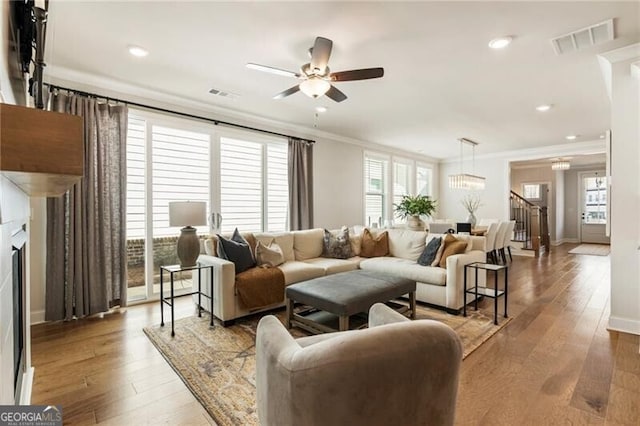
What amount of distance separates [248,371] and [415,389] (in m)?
1.65

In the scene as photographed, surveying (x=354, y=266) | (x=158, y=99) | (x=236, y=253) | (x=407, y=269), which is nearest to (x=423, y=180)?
(x=354, y=266)

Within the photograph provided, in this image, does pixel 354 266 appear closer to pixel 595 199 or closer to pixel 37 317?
pixel 37 317

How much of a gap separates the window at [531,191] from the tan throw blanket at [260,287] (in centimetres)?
1031

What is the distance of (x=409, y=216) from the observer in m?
5.61

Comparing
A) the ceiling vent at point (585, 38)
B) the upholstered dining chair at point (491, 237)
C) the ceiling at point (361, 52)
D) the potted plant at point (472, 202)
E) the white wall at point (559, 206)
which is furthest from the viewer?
the white wall at point (559, 206)

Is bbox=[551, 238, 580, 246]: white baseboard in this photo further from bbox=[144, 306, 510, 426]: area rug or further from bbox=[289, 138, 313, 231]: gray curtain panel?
bbox=[289, 138, 313, 231]: gray curtain panel

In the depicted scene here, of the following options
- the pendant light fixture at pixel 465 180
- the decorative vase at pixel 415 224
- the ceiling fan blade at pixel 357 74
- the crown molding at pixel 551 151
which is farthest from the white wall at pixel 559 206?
the ceiling fan blade at pixel 357 74

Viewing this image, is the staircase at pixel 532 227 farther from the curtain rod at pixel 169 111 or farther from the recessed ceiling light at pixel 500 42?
the curtain rod at pixel 169 111

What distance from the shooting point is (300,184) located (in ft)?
18.0

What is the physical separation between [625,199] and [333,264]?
3.05m

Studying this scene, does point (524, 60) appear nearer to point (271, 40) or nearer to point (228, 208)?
point (271, 40)

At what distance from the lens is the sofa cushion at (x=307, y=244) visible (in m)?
4.35

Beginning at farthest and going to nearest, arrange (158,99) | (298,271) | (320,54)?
(158,99)
(298,271)
(320,54)

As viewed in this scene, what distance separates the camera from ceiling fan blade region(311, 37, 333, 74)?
2.38 meters
